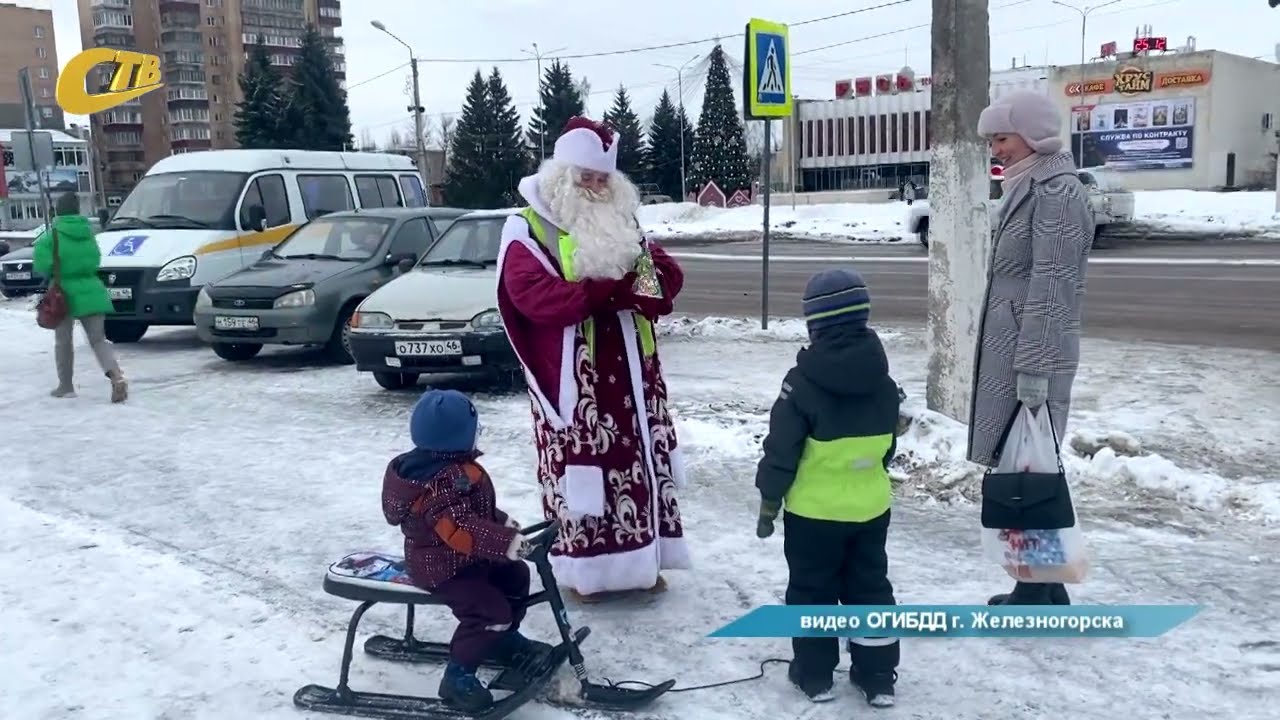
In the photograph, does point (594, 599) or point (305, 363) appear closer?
point (594, 599)

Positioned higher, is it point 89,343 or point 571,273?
point 571,273

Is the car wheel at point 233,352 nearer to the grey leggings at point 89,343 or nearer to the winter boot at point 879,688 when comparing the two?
the grey leggings at point 89,343

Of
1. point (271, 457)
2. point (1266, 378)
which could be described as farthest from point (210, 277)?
point (1266, 378)

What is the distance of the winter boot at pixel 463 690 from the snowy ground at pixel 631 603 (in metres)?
0.19

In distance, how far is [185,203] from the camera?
41.6 feet

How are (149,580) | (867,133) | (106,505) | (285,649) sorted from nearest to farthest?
1. (285,649)
2. (149,580)
3. (106,505)
4. (867,133)

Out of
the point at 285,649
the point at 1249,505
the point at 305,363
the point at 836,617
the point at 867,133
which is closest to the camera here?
the point at 836,617

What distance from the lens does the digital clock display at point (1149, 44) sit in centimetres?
4906

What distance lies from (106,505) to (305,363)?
16.6 feet

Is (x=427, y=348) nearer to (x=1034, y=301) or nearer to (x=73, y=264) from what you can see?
(x=73, y=264)

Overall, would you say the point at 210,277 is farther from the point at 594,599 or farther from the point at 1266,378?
the point at 1266,378

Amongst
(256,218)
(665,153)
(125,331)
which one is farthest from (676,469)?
(665,153)

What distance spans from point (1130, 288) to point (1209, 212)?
725 inches

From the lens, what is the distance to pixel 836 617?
3252 millimetres
